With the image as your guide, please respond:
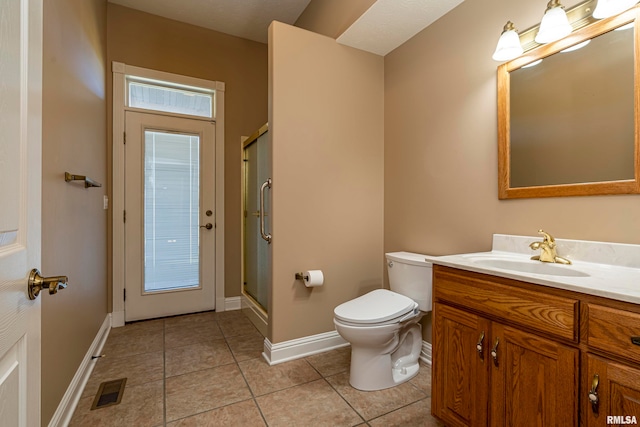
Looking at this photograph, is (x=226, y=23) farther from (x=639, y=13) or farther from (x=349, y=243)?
(x=639, y=13)

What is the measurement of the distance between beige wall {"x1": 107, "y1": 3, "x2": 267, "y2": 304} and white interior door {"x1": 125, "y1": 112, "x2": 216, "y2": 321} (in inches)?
8.0

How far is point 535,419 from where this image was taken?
3.40 feet

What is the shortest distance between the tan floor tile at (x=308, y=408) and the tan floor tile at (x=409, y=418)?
0.12 m

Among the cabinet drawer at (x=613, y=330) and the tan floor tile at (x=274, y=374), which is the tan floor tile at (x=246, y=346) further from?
the cabinet drawer at (x=613, y=330)

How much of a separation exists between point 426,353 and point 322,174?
1474 millimetres

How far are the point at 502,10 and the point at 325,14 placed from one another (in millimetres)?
1445

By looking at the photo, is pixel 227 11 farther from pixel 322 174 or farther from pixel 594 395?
pixel 594 395

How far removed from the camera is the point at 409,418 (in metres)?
1.54

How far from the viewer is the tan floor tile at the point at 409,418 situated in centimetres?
150

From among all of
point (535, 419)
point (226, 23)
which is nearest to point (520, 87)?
point (535, 419)

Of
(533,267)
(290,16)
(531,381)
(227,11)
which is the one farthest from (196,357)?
(290,16)

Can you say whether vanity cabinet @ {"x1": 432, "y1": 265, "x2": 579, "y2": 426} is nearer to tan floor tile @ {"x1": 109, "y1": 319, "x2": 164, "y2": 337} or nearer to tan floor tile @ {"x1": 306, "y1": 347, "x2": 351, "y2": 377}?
tan floor tile @ {"x1": 306, "y1": 347, "x2": 351, "y2": 377}

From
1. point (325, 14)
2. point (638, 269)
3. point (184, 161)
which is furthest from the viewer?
point (184, 161)

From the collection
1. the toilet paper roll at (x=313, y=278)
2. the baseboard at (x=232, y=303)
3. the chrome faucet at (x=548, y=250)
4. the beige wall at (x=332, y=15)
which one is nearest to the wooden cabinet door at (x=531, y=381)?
the chrome faucet at (x=548, y=250)
